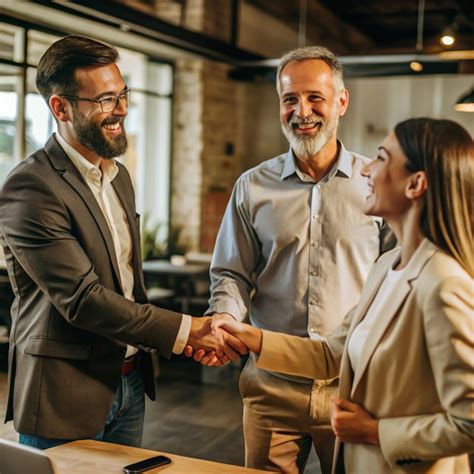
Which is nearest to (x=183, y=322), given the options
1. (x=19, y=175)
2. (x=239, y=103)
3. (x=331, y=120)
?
→ (x=19, y=175)

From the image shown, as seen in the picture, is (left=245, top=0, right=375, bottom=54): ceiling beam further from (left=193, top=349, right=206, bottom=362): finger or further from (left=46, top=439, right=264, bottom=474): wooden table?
(left=46, top=439, right=264, bottom=474): wooden table

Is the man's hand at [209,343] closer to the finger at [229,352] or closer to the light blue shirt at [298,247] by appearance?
the finger at [229,352]

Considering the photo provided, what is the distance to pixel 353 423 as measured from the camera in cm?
164


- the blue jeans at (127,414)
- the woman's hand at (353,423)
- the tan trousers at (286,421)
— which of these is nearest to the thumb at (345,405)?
the woman's hand at (353,423)

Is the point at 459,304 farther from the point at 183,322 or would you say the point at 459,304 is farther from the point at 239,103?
the point at 239,103

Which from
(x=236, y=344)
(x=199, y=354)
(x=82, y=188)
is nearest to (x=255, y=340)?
(x=236, y=344)

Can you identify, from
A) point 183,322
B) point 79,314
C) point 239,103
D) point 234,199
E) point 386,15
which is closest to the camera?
point 79,314

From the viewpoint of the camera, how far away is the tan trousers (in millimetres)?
2285

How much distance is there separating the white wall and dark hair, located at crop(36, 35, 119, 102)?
889 cm

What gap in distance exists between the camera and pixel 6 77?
6.32 meters

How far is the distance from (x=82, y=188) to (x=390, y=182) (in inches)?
37.5

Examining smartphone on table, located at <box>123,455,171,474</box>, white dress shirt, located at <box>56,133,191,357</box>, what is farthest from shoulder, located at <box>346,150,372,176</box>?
smartphone on table, located at <box>123,455,171,474</box>

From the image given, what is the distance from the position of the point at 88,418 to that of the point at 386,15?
10865 mm

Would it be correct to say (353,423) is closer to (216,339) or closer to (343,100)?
(216,339)
